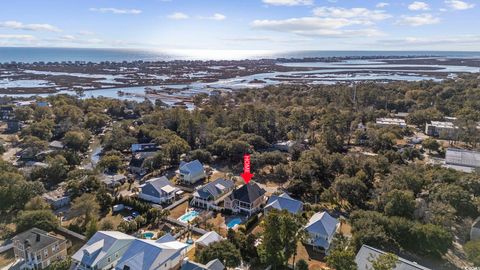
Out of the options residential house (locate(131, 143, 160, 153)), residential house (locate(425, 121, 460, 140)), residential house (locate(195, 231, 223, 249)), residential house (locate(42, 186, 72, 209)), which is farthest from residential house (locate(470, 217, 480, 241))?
residential house (locate(131, 143, 160, 153))

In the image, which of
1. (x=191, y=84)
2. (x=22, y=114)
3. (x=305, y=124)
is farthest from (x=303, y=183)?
(x=191, y=84)

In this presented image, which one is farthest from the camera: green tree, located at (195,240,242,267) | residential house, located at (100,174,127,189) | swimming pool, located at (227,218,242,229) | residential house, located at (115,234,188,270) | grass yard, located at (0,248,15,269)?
residential house, located at (100,174,127,189)

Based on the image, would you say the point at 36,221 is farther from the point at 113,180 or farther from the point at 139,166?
the point at 139,166

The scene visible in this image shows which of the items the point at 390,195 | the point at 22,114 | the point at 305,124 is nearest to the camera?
the point at 390,195

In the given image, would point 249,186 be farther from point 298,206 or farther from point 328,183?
point 328,183

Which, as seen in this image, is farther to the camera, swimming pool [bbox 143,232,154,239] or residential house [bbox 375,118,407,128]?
residential house [bbox 375,118,407,128]

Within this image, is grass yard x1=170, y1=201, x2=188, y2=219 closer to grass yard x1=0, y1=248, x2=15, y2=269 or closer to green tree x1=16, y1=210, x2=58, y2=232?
green tree x1=16, y1=210, x2=58, y2=232
